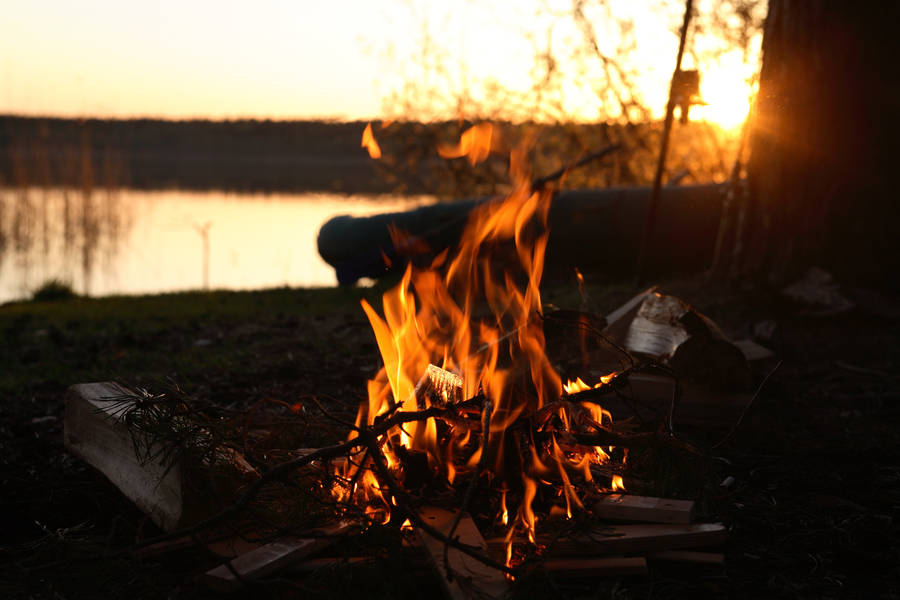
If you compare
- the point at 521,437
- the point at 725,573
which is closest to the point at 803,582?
the point at 725,573

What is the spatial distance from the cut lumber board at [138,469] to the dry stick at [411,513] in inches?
21.8

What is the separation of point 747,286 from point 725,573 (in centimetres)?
387

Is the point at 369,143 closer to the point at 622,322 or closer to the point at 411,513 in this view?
the point at 622,322

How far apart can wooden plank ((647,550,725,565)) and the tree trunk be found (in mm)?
3769

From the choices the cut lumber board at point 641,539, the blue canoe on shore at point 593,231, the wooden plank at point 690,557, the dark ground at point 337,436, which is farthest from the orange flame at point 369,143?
the blue canoe on shore at point 593,231

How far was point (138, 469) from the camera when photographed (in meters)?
2.64

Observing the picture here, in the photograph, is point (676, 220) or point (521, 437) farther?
point (676, 220)

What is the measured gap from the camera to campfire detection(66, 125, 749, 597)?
7.53ft

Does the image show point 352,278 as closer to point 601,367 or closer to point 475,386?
point 601,367

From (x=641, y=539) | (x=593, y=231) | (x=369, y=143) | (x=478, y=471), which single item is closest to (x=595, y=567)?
(x=641, y=539)

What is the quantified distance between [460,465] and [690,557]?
2.60 ft

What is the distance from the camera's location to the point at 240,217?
76.8 ft

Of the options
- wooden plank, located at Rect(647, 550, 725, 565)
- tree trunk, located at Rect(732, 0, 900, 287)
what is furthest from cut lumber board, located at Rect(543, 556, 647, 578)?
tree trunk, located at Rect(732, 0, 900, 287)

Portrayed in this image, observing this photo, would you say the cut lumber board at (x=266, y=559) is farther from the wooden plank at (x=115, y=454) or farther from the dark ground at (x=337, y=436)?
the wooden plank at (x=115, y=454)
